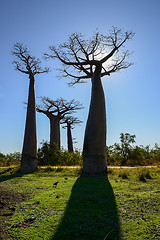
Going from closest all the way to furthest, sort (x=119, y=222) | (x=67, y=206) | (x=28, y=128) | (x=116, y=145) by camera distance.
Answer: (x=119, y=222) → (x=67, y=206) → (x=28, y=128) → (x=116, y=145)

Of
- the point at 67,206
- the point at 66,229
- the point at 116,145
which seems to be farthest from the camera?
A: the point at 116,145

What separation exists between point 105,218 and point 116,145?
29.2 ft

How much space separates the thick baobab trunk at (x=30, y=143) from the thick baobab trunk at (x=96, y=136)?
236 centimetres

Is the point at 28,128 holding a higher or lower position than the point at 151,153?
higher

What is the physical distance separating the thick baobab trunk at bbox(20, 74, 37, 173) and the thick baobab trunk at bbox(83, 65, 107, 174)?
236cm

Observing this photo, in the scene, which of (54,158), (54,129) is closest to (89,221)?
(54,158)

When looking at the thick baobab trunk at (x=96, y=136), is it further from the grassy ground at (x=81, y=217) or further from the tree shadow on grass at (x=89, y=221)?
the tree shadow on grass at (x=89, y=221)

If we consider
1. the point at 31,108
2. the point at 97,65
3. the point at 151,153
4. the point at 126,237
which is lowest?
the point at 126,237

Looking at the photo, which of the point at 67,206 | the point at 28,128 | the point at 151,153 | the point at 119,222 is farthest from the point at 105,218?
the point at 151,153

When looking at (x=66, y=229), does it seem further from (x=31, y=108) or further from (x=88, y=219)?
(x=31, y=108)

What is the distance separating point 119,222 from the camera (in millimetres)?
1771

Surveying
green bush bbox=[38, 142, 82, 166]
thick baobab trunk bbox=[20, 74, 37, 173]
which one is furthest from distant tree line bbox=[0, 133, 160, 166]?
thick baobab trunk bbox=[20, 74, 37, 173]

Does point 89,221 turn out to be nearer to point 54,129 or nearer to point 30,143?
point 30,143

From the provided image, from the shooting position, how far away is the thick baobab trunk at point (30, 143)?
7.07 meters
